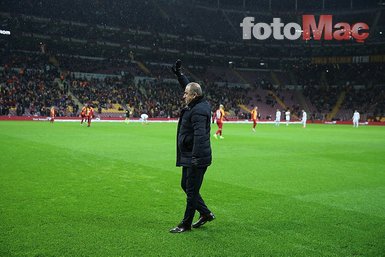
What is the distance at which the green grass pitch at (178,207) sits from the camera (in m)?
5.58

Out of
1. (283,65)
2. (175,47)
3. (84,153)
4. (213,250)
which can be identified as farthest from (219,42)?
(213,250)

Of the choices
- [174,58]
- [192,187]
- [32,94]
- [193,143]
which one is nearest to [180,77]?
[193,143]

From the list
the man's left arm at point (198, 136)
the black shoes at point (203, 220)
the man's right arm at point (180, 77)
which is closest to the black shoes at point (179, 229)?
the black shoes at point (203, 220)

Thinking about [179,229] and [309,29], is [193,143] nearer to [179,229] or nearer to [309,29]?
[179,229]

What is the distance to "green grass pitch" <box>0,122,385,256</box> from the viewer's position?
558 centimetres

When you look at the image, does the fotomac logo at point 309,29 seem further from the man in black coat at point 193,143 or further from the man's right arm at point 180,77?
the man in black coat at point 193,143

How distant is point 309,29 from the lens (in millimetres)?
63844

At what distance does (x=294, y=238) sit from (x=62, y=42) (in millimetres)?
58659

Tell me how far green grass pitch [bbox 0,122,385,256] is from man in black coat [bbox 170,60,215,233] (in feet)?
1.94

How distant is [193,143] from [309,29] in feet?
Answer: 205

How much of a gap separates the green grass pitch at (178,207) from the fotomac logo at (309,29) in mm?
53439

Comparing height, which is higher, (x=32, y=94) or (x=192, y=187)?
(x=32, y=94)

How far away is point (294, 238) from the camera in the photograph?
6008mm

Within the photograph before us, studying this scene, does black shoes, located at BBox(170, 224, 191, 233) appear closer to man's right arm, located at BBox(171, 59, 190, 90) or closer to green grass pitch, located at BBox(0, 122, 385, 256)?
green grass pitch, located at BBox(0, 122, 385, 256)
